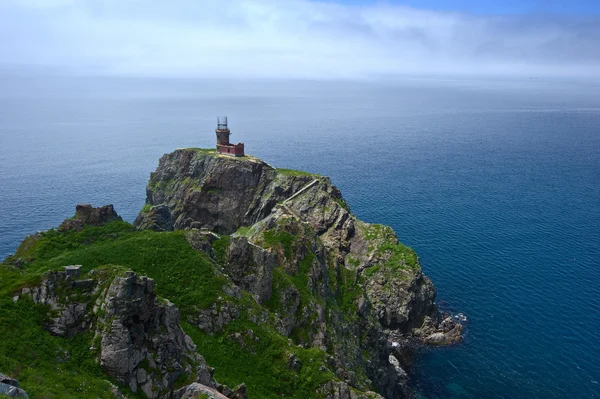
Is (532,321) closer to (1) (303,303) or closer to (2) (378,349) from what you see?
(2) (378,349)

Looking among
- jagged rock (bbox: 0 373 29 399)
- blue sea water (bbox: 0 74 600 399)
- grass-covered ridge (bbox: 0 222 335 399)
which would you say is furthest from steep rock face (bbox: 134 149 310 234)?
jagged rock (bbox: 0 373 29 399)

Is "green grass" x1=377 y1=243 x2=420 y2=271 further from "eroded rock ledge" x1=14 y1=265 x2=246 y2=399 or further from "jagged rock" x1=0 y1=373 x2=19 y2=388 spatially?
"jagged rock" x1=0 y1=373 x2=19 y2=388

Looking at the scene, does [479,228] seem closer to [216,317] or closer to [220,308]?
[220,308]

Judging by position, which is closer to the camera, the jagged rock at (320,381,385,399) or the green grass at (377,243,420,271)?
the jagged rock at (320,381,385,399)

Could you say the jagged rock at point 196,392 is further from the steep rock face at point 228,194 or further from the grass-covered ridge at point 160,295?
the steep rock face at point 228,194

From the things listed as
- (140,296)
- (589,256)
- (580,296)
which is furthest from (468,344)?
(140,296)

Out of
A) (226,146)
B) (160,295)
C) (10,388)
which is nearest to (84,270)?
(160,295)

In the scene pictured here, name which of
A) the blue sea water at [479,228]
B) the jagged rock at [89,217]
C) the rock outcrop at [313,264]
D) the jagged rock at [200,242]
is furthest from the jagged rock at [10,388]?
the blue sea water at [479,228]
